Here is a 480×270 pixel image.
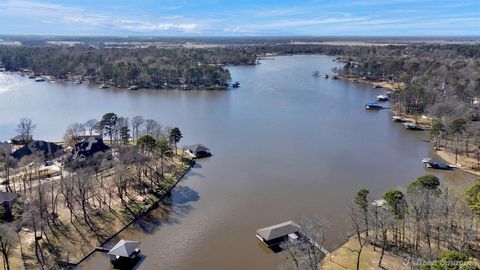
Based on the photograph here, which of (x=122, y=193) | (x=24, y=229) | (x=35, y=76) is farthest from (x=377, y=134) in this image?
(x=35, y=76)

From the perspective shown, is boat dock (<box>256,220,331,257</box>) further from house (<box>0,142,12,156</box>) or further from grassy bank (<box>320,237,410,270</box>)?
house (<box>0,142,12,156</box>)

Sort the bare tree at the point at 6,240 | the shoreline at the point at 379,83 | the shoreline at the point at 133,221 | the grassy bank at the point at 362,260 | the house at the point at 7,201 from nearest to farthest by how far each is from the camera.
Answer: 1. the bare tree at the point at 6,240
2. the grassy bank at the point at 362,260
3. the shoreline at the point at 133,221
4. the house at the point at 7,201
5. the shoreline at the point at 379,83

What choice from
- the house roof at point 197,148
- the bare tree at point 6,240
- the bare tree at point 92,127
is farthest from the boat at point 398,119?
the bare tree at point 6,240

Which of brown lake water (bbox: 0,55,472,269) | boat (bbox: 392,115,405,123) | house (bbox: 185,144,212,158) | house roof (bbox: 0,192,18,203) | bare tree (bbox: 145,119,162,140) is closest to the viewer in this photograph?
brown lake water (bbox: 0,55,472,269)

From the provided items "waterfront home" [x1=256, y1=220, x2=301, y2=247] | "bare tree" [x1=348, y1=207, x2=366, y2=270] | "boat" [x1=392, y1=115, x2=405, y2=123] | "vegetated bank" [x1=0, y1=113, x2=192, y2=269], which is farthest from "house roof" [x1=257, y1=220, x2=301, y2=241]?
"boat" [x1=392, y1=115, x2=405, y2=123]

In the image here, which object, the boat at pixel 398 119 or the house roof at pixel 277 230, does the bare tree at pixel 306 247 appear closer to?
the house roof at pixel 277 230

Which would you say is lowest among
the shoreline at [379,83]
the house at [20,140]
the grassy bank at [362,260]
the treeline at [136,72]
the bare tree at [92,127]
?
the grassy bank at [362,260]

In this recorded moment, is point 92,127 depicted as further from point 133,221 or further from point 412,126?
point 412,126
